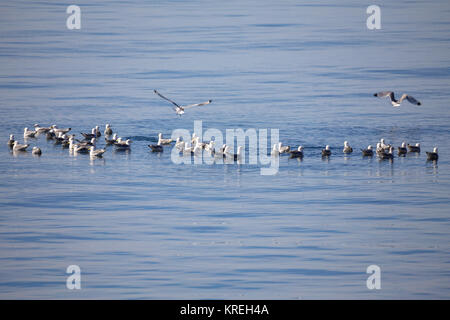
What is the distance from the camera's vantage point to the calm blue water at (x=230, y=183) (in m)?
21.2

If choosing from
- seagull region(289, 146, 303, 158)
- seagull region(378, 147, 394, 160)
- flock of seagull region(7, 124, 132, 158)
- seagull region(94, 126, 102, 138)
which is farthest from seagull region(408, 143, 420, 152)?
seagull region(94, 126, 102, 138)

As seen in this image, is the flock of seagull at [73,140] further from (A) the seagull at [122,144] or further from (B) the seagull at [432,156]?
(B) the seagull at [432,156]

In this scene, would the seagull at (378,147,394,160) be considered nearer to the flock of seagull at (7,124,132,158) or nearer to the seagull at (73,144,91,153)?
the flock of seagull at (7,124,132,158)

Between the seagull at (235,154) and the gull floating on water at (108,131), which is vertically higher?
the gull floating on water at (108,131)

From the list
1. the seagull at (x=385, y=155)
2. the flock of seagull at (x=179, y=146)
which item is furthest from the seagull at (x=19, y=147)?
the seagull at (x=385, y=155)

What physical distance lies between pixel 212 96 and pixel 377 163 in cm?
1488

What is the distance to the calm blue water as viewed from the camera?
69.5 feet

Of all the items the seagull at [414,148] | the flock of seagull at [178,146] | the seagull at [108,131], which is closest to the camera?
the flock of seagull at [178,146]

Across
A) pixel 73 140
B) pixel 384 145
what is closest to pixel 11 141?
pixel 73 140

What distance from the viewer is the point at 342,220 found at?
25.1m

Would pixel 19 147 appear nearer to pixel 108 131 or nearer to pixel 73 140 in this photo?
pixel 73 140

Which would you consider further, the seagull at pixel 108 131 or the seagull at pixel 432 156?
the seagull at pixel 108 131

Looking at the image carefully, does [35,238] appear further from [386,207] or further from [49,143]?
[49,143]

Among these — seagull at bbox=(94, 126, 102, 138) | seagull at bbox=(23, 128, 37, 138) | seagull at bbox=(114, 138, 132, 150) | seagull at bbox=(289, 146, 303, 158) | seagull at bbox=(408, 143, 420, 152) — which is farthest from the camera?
seagull at bbox=(94, 126, 102, 138)
